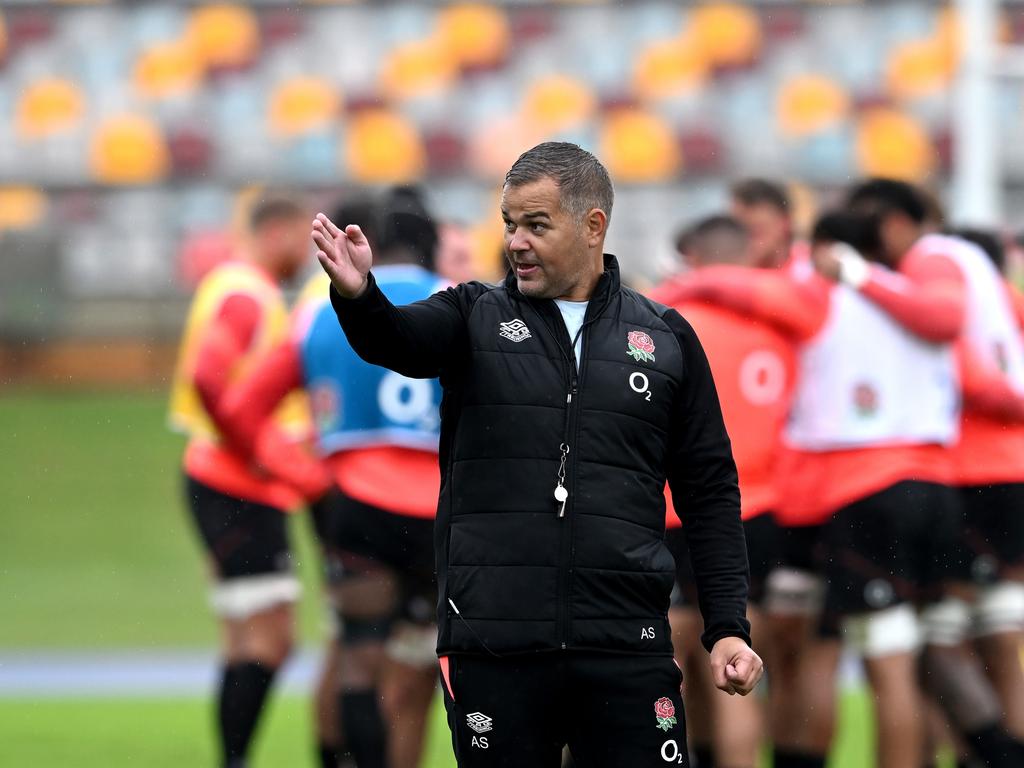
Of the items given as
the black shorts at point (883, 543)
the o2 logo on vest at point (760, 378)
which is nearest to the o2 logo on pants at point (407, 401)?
the o2 logo on vest at point (760, 378)

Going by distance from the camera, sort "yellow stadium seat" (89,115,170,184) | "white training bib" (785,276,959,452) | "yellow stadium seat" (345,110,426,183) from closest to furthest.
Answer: "white training bib" (785,276,959,452), "yellow stadium seat" (89,115,170,184), "yellow stadium seat" (345,110,426,183)

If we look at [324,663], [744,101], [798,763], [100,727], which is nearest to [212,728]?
[100,727]

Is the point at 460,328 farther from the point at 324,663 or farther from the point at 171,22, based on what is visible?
the point at 171,22

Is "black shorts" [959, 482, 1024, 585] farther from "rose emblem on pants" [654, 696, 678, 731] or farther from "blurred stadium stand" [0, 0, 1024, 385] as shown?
"blurred stadium stand" [0, 0, 1024, 385]

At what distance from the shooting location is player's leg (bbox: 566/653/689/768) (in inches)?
148

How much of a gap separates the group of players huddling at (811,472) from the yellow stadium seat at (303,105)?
17.7 meters

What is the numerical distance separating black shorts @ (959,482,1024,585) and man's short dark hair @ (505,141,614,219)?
112 inches

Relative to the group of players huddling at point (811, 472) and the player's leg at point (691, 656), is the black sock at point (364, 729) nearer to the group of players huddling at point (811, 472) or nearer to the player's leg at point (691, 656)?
the group of players huddling at point (811, 472)

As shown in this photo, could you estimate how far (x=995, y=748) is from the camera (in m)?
5.98

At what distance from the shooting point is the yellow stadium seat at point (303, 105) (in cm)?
2391

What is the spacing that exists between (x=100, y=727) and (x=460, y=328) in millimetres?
5548

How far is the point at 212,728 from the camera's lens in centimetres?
A: 876

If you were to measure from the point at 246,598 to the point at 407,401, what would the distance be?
1.42m

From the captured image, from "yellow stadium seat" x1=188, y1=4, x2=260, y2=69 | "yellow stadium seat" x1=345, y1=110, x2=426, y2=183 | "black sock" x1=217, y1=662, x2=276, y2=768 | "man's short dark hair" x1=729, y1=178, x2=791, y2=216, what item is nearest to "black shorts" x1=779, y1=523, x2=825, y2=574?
"man's short dark hair" x1=729, y1=178, x2=791, y2=216
